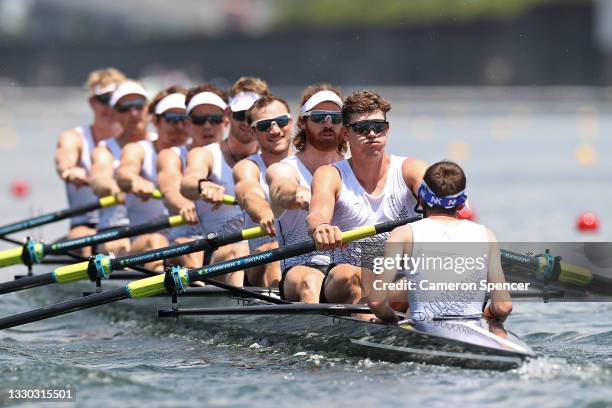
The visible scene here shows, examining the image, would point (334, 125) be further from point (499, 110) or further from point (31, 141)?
point (499, 110)

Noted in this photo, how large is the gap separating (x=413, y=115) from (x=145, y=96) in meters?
33.0

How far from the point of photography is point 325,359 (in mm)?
7996

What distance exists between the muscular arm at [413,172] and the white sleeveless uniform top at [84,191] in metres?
5.35

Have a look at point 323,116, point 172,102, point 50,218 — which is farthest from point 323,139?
point 50,218

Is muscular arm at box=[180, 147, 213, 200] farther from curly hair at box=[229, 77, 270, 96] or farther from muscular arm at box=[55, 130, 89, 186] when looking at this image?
muscular arm at box=[55, 130, 89, 186]

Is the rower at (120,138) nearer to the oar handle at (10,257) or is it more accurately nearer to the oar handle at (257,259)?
the oar handle at (10,257)

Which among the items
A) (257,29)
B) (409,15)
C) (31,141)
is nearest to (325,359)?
(31,141)

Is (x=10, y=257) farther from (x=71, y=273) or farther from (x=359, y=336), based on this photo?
(x=359, y=336)

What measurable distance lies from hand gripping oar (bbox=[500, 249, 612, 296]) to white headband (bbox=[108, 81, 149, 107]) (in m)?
5.37

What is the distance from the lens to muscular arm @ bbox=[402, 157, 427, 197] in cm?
851

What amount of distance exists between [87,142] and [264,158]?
3961 millimetres

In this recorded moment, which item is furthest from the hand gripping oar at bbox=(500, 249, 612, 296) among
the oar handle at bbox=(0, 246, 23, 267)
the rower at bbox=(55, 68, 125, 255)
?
the rower at bbox=(55, 68, 125, 255)

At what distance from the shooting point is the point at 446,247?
7.06m

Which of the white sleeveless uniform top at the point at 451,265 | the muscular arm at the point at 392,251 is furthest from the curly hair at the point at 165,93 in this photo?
the white sleeveless uniform top at the point at 451,265
